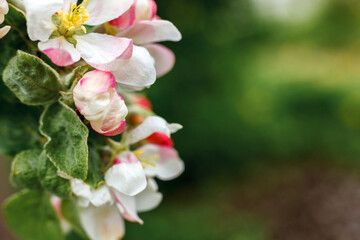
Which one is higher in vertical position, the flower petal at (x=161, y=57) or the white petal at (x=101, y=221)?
the flower petal at (x=161, y=57)

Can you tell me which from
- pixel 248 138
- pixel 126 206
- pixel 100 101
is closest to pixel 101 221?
pixel 126 206

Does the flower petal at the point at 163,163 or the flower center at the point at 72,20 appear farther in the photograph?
the flower petal at the point at 163,163

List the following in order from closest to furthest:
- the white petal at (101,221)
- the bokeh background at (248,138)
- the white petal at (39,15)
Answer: the white petal at (39,15) → the white petal at (101,221) → the bokeh background at (248,138)

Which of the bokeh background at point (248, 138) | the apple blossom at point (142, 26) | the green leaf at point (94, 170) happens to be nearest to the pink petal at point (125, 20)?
the apple blossom at point (142, 26)

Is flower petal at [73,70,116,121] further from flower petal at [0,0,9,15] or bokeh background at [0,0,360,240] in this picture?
bokeh background at [0,0,360,240]

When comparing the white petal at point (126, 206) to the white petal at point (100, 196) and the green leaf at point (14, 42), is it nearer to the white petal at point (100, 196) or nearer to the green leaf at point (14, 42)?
the white petal at point (100, 196)

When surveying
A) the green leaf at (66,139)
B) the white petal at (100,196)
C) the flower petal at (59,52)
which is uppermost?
the flower petal at (59,52)

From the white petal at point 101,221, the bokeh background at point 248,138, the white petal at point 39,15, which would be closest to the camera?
the white petal at point 39,15

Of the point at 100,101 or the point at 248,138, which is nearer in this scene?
the point at 100,101

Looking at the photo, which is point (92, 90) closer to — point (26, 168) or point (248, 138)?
point (26, 168)
